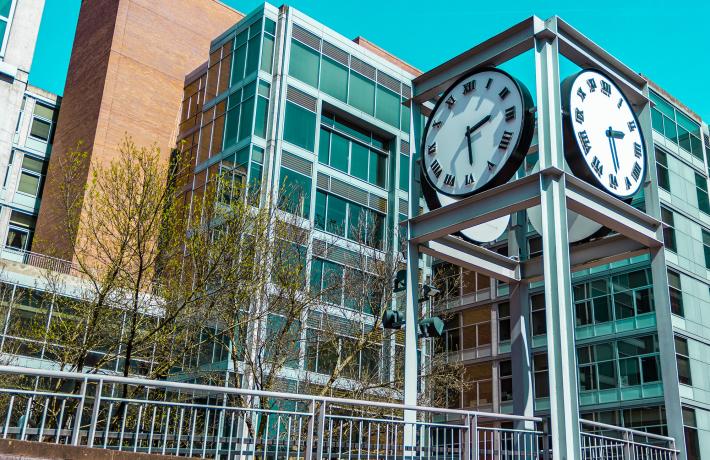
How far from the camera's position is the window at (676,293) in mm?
39406

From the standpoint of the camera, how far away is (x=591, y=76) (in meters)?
11.9

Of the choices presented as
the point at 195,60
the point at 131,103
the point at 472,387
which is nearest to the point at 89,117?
the point at 131,103

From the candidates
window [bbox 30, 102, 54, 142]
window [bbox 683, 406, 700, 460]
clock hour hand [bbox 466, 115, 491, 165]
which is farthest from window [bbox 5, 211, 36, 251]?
clock hour hand [bbox 466, 115, 491, 165]

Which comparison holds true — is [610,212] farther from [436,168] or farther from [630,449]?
[630,449]

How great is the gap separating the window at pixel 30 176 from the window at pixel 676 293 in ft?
127

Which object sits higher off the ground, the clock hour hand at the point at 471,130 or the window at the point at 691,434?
the clock hour hand at the point at 471,130

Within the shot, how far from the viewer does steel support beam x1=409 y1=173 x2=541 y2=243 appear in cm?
1066

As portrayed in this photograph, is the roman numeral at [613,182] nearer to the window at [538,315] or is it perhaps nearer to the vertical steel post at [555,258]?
the vertical steel post at [555,258]

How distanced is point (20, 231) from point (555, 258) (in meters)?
44.7

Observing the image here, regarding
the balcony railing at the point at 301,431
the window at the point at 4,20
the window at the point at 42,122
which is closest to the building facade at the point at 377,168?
the window at the point at 42,122

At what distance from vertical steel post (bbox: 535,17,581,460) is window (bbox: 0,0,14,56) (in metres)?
33.6

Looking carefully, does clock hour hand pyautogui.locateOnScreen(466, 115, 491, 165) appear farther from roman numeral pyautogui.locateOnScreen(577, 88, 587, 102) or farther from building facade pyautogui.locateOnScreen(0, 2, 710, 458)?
building facade pyautogui.locateOnScreen(0, 2, 710, 458)

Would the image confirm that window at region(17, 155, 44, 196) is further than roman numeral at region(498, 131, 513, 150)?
Yes

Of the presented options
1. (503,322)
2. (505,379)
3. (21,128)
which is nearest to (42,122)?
(21,128)
